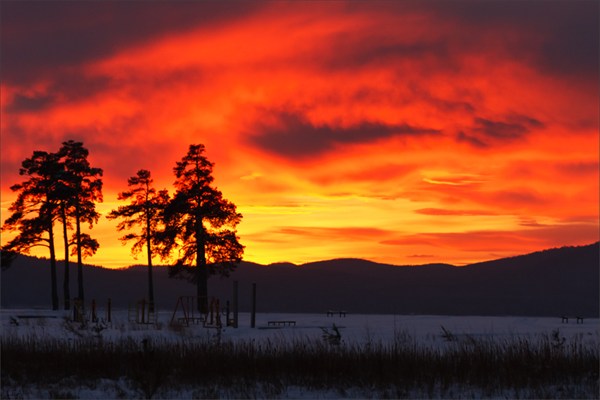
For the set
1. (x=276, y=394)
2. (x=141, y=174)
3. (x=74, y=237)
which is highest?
(x=141, y=174)

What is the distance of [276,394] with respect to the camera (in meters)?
25.1

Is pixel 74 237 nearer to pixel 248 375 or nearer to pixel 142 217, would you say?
pixel 142 217

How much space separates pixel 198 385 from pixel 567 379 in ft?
32.8

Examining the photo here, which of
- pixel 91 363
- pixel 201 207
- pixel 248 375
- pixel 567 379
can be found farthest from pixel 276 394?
pixel 201 207

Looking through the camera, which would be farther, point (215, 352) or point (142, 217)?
point (142, 217)

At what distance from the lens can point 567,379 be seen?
25.8m

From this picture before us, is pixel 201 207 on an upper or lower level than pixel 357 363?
upper

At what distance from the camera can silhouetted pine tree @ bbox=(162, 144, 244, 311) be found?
70375 millimetres

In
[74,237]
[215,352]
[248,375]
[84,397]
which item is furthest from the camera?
[74,237]

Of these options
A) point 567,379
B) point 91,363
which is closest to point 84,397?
point 91,363

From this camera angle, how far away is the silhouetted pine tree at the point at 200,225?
70.4 m

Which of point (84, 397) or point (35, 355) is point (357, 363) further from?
point (35, 355)

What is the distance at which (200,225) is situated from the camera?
7050 cm

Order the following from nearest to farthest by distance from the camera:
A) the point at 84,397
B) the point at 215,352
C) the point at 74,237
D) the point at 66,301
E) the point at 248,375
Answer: the point at 84,397 → the point at 248,375 → the point at 215,352 → the point at 66,301 → the point at 74,237
